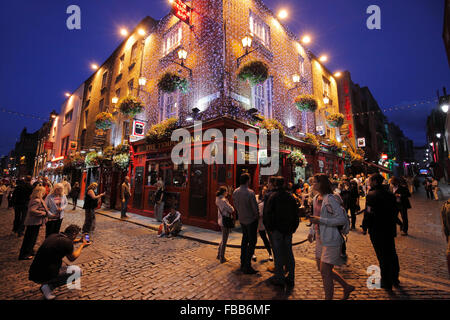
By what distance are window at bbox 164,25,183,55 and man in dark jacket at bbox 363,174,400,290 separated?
12901mm

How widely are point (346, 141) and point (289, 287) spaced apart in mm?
21254

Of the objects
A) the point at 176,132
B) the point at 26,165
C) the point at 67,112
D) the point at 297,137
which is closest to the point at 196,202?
the point at 176,132

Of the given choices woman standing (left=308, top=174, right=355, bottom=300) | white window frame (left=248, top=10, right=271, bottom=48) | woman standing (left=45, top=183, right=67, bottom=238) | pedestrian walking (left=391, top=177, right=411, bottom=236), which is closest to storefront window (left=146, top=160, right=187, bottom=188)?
woman standing (left=45, top=183, right=67, bottom=238)

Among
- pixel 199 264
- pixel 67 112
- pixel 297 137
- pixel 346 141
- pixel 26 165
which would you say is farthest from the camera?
pixel 26 165

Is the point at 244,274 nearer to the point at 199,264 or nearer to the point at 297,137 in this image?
the point at 199,264

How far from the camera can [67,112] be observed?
1019 inches

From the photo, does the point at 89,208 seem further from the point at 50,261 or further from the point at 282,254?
the point at 282,254

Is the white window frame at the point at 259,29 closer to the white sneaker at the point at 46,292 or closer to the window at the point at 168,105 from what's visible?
the window at the point at 168,105

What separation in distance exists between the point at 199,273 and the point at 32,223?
4.69m

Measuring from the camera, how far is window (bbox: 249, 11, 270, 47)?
37.6ft

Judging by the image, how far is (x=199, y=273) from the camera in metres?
4.24

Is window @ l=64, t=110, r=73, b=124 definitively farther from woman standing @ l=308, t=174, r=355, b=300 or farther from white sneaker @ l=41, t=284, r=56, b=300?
woman standing @ l=308, t=174, r=355, b=300

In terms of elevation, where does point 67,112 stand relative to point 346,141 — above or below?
above

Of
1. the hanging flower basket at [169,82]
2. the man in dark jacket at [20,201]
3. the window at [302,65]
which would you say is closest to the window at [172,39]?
the hanging flower basket at [169,82]
